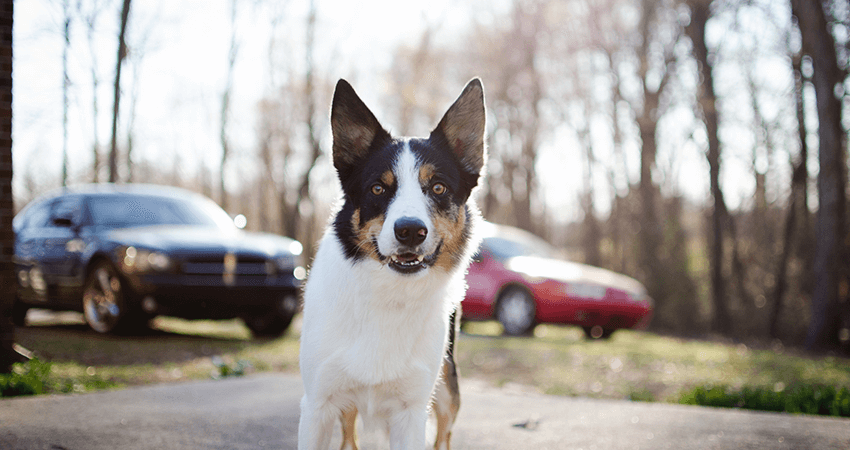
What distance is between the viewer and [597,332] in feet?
36.4

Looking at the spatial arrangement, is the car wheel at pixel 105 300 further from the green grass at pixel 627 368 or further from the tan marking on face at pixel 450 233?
the tan marking on face at pixel 450 233

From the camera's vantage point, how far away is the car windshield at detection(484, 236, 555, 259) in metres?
10.9

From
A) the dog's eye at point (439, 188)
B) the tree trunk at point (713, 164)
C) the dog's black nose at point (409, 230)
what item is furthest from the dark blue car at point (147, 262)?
the tree trunk at point (713, 164)

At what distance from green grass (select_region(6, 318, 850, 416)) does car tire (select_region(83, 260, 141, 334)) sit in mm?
182

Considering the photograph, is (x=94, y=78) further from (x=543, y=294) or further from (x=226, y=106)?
(x=543, y=294)

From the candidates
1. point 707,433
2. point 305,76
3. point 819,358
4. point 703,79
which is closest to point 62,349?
point 707,433

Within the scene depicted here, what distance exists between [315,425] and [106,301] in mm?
6085

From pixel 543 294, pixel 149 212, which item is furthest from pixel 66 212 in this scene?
pixel 543 294

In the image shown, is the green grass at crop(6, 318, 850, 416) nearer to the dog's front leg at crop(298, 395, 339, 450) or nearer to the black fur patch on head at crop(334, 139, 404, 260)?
the dog's front leg at crop(298, 395, 339, 450)

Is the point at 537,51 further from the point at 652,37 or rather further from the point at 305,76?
the point at 305,76

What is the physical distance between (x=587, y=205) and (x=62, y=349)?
20300mm

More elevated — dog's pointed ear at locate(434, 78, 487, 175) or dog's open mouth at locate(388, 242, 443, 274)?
dog's pointed ear at locate(434, 78, 487, 175)

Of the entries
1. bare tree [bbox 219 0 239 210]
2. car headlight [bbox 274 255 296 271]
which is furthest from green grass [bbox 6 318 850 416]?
bare tree [bbox 219 0 239 210]

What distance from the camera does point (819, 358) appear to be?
9492 millimetres
